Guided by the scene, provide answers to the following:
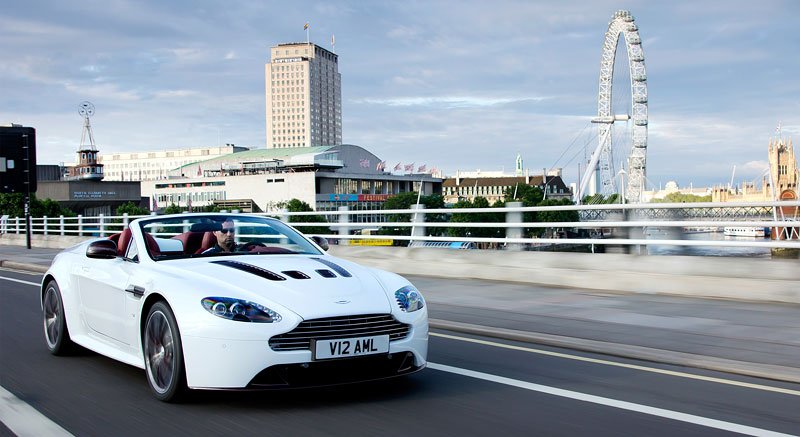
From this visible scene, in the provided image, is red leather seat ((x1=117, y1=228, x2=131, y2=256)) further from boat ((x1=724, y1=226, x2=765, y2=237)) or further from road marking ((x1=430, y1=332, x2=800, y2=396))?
boat ((x1=724, y1=226, x2=765, y2=237))

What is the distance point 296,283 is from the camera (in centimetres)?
532

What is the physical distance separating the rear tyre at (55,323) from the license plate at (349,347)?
11.0 feet

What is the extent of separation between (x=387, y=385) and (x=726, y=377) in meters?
2.53

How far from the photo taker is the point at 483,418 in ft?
16.4

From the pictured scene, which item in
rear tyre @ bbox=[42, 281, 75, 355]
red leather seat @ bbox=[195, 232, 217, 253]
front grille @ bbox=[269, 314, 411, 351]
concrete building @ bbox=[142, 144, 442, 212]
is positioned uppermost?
concrete building @ bbox=[142, 144, 442, 212]

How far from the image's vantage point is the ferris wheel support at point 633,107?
64.1 meters

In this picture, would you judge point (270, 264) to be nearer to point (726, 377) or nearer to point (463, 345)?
point (463, 345)

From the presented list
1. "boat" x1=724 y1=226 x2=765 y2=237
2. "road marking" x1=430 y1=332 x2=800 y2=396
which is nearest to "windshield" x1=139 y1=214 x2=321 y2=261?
"road marking" x1=430 y1=332 x2=800 y2=396

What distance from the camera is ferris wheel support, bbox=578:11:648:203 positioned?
64.1 m

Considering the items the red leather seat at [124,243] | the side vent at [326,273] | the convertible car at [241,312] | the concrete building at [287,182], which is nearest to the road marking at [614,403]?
the convertible car at [241,312]

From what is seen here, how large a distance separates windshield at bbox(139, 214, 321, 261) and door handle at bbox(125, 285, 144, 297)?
0.98 feet

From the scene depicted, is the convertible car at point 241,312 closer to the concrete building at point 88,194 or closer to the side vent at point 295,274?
the side vent at point 295,274

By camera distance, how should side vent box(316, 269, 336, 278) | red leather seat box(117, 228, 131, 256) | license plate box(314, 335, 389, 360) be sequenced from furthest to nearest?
red leather seat box(117, 228, 131, 256)
side vent box(316, 269, 336, 278)
license plate box(314, 335, 389, 360)

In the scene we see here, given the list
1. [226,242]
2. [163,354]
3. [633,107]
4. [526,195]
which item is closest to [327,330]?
[163,354]
